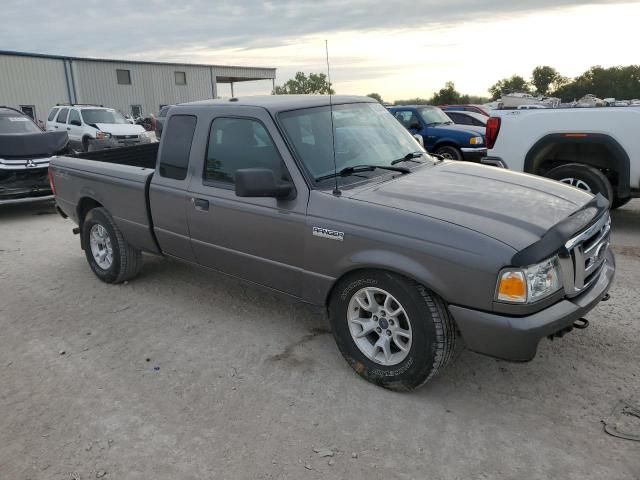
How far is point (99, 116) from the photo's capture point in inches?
733

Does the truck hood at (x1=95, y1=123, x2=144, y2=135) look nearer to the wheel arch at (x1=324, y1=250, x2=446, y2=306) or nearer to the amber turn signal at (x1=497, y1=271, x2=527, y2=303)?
the wheel arch at (x1=324, y1=250, x2=446, y2=306)

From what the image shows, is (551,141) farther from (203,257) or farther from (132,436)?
(132,436)

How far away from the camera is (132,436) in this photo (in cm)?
298

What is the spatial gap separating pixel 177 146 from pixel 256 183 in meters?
1.44

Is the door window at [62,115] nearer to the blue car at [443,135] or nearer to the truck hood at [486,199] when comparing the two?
the blue car at [443,135]

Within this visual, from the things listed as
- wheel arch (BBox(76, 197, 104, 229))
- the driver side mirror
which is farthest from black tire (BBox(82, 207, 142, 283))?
the driver side mirror

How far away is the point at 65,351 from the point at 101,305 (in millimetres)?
959

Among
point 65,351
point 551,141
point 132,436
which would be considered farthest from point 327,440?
point 551,141

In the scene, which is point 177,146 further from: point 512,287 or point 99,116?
point 99,116

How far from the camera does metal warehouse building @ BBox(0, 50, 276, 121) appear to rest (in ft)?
108

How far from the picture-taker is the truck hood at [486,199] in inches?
115

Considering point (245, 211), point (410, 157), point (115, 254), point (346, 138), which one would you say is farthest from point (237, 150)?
point (115, 254)

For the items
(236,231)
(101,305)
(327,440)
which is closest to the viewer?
(327,440)

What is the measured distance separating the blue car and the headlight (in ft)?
29.9
